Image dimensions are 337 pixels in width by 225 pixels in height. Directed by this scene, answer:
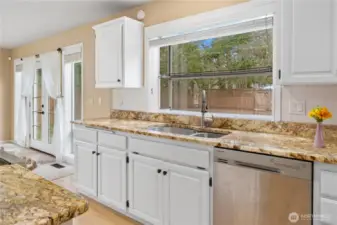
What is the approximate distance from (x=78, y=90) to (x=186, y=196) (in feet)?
11.0

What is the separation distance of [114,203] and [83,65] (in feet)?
8.04

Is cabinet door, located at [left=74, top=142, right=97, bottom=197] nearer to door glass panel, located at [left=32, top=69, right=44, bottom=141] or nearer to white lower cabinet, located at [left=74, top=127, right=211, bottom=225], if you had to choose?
white lower cabinet, located at [left=74, top=127, right=211, bottom=225]

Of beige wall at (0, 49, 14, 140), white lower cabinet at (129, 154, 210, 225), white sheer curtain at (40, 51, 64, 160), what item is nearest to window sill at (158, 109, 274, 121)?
white lower cabinet at (129, 154, 210, 225)

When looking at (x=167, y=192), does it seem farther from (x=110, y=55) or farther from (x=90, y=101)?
(x=90, y=101)

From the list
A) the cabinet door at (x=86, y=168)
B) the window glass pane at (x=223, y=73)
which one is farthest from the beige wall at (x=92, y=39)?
the cabinet door at (x=86, y=168)

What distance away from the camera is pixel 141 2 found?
3.29 m

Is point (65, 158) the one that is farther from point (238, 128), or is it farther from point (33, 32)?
point (238, 128)

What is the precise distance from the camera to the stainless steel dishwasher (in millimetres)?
1557

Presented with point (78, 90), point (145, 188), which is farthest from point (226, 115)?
point (78, 90)

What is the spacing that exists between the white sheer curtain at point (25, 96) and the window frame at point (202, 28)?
3715 millimetres

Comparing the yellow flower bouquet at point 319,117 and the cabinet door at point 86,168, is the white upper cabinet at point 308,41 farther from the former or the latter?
the cabinet door at point 86,168

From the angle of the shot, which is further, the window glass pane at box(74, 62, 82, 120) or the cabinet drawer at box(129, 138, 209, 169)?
the window glass pane at box(74, 62, 82, 120)

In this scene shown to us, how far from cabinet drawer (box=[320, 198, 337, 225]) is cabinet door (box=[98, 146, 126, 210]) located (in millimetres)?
1750

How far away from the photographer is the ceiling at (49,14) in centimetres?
333
